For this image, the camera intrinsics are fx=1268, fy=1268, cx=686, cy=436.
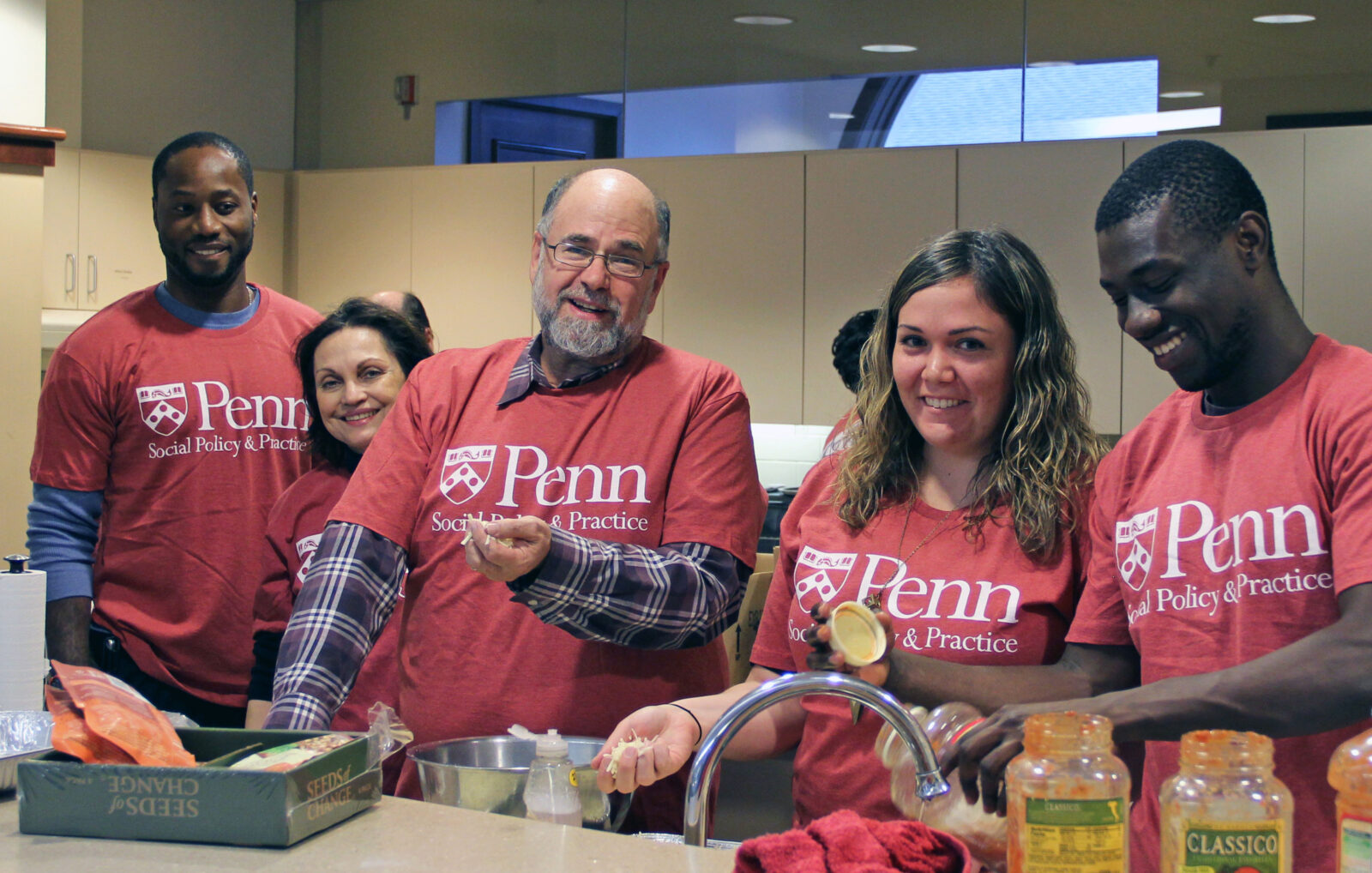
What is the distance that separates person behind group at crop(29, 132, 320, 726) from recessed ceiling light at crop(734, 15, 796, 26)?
3152 millimetres

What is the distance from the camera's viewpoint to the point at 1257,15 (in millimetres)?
4289

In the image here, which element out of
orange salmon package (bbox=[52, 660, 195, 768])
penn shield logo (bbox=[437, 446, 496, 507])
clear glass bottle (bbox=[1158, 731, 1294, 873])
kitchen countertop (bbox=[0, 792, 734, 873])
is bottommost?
kitchen countertop (bbox=[0, 792, 734, 873])

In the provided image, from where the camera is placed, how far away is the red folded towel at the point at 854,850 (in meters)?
1.00

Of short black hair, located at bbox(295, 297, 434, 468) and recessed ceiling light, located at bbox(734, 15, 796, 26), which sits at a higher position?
recessed ceiling light, located at bbox(734, 15, 796, 26)

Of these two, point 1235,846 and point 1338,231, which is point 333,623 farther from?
point 1338,231

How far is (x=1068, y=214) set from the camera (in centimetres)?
445

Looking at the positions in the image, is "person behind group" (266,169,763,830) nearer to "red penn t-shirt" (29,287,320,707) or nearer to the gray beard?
the gray beard

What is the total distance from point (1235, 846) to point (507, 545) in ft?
2.80

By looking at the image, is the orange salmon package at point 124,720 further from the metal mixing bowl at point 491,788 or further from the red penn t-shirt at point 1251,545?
the red penn t-shirt at point 1251,545

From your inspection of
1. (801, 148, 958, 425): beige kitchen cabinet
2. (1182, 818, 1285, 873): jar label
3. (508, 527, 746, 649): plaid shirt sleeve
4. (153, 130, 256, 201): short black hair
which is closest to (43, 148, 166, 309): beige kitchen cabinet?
(801, 148, 958, 425): beige kitchen cabinet

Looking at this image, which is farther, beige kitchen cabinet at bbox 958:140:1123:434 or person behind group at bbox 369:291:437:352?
beige kitchen cabinet at bbox 958:140:1123:434

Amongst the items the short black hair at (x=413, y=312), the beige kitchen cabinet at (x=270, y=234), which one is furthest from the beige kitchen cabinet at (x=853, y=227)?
the beige kitchen cabinet at (x=270, y=234)

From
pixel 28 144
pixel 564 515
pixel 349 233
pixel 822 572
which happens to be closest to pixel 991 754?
pixel 822 572

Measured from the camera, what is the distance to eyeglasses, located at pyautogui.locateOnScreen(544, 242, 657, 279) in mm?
1811
